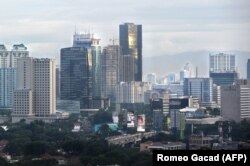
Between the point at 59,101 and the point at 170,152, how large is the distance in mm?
14134

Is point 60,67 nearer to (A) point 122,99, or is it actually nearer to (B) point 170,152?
(A) point 122,99

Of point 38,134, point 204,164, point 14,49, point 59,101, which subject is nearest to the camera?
point 204,164

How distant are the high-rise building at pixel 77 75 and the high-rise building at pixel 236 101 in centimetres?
389

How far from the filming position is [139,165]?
579 cm

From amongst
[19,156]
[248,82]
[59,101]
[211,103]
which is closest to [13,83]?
[59,101]

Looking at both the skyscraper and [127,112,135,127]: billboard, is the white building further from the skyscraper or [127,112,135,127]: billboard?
[127,112,135,127]: billboard

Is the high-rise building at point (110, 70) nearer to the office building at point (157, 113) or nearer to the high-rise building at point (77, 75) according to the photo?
the high-rise building at point (77, 75)

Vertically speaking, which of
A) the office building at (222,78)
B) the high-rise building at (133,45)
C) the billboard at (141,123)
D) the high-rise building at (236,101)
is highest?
the high-rise building at (133,45)

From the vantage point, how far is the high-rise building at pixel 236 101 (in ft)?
39.4

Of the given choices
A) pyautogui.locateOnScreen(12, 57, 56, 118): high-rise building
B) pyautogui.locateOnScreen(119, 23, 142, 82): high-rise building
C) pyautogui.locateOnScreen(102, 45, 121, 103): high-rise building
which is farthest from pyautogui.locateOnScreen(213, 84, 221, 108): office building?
pyautogui.locateOnScreen(12, 57, 56, 118): high-rise building

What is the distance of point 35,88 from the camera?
49.5 ft

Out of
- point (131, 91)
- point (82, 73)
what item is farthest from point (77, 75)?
point (131, 91)

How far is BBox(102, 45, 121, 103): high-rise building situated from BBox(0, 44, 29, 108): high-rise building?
69.3 inches

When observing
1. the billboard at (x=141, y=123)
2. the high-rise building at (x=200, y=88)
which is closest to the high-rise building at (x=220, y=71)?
the high-rise building at (x=200, y=88)
